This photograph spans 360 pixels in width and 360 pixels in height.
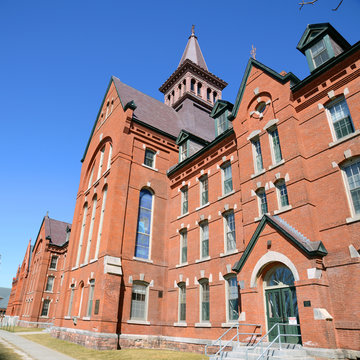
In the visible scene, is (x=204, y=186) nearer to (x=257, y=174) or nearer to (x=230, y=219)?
(x=230, y=219)

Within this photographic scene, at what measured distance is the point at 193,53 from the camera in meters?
47.9

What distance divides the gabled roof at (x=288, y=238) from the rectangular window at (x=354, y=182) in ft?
7.11

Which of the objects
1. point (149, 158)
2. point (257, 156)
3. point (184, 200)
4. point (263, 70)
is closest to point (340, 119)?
point (257, 156)

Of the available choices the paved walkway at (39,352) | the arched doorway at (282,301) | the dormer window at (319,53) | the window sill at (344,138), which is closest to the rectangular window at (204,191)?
the arched doorway at (282,301)

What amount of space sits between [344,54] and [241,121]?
658 centimetres

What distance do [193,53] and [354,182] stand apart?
1596 inches

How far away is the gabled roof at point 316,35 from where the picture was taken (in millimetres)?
16109

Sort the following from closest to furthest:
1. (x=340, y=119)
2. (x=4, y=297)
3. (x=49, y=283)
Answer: (x=340, y=119) → (x=49, y=283) → (x=4, y=297)

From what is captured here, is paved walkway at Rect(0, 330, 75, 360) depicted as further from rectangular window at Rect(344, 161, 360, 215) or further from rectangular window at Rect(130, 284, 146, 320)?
rectangular window at Rect(344, 161, 360, 215)

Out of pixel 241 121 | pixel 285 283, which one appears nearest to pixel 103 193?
pixel 241 121

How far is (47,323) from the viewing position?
44688 millimetres

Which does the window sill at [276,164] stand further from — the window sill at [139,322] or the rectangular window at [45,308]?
the rectangular window at [45,308]

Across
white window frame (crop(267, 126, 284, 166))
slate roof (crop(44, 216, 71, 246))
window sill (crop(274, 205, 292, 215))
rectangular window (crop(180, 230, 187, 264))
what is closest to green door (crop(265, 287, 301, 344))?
window sill (crop(274, 205, 292, 215))

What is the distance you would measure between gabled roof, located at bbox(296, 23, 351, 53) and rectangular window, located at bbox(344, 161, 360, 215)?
24.5ft
